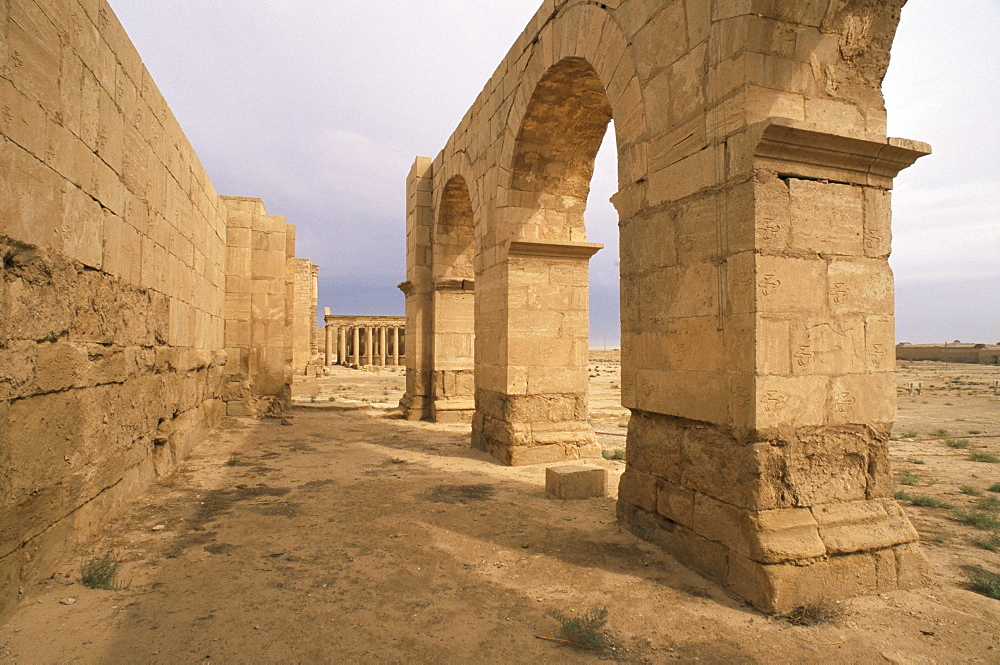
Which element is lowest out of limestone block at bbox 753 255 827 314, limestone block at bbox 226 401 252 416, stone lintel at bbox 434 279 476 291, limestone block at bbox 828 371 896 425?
limestone block at bbox 226 401 252 416

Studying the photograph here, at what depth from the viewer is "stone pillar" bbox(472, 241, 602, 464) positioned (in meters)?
6.68

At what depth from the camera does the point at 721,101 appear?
3205 mm

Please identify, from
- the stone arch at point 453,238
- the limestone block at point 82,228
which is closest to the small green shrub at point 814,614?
the limestone block at point 82,228

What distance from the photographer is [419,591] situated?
3025 mm

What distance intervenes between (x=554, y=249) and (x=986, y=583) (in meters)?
4.86

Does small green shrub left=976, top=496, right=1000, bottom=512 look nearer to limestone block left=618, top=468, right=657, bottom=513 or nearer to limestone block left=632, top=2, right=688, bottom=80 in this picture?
limestone block left=618, top=468, right=657, bottom=513

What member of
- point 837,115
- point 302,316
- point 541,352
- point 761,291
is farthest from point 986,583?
point 302,316

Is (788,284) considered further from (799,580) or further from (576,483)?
(576,483)

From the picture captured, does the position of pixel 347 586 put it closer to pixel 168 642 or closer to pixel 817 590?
pixel 168 642

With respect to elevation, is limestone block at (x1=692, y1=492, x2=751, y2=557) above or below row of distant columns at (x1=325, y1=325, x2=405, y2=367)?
below

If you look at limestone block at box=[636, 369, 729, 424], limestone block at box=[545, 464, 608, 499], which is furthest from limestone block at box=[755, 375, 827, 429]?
limestone block at box=[545, 464, 608, 499]

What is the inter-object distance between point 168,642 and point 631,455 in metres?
2.90

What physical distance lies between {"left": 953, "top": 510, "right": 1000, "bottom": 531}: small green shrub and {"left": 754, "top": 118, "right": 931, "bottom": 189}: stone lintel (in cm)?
278

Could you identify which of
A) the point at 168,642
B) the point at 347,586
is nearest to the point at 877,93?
the point at 347,586
